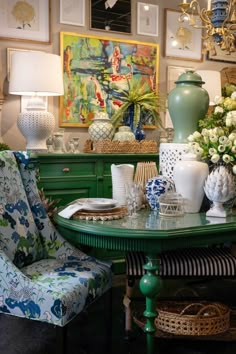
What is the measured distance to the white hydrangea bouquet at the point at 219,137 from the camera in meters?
2.16

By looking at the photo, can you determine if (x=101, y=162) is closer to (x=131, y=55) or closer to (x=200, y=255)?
(x=131, y=55)

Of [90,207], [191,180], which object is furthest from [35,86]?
[191,180]

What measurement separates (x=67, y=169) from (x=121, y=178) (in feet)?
3.72

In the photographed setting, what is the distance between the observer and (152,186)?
2.26 m

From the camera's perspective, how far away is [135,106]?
392 cm

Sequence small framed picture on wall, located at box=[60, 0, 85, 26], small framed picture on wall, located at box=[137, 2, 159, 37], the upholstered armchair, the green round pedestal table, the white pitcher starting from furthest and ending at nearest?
small framed picture on wall, located at box=[137, 2, 159, 37]
small framed picture on wall, located at box=[60, 0, 85, 26]
the white pitcher
the upholstered armchair
the green round pedestal table

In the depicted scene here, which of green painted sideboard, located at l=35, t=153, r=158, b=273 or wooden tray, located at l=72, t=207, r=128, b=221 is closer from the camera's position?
wooden tray, located at l=72, t=207, r=128, b=221

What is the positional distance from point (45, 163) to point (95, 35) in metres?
1.33

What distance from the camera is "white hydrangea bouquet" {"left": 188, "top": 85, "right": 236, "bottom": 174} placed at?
216cm

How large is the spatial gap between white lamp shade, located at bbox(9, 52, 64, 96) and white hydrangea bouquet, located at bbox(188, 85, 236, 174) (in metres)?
1.39

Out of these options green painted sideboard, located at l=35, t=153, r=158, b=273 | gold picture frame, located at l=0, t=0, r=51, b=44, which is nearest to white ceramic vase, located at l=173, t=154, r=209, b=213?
green painted sideboard, located at l=35, t=153, r=158, b=273

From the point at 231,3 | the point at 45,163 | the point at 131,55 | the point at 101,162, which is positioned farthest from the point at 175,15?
the point at 45,163

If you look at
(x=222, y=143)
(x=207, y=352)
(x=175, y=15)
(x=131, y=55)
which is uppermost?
(x=175, y=15)

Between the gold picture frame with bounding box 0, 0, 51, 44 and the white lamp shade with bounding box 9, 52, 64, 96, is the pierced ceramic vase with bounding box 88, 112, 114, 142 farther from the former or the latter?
the gold picture frame with bounding box 0, 0, 51, 44
